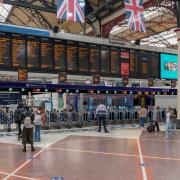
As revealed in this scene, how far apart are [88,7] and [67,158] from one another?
17031 millimetres

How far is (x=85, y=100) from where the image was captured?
26094mm

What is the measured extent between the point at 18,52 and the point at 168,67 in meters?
10.9

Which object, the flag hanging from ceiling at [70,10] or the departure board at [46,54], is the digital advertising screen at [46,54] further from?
the flag hanging from ceiling at [70,10]

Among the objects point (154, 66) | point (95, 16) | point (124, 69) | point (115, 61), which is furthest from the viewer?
point (95, 16)

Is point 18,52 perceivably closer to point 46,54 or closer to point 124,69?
point 46,54

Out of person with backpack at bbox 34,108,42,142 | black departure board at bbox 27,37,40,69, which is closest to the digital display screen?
black departure board at bbox 27,37,40,69

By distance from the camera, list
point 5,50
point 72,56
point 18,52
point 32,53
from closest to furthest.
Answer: point 5,50 < point 18,52 < point 32,53 < point 72,56

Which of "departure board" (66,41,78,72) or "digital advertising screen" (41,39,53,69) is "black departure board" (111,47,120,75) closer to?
"departure board" (66,41,78,72)

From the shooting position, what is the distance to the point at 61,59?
20.7m

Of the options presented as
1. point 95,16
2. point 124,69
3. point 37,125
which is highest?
point 95,16

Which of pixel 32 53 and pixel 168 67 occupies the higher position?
pixel 32 53

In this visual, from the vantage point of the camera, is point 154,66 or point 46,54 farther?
point 154,66

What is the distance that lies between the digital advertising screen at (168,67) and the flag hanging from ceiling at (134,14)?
24.1 ft

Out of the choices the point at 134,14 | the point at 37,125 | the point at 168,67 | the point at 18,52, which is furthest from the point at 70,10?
the point at 168,67
